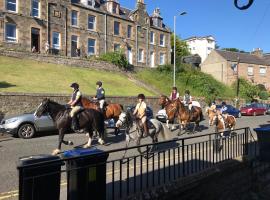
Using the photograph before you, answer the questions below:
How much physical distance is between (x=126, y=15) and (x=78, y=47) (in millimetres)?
11537

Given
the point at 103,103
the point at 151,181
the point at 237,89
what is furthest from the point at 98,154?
the point at 237,89

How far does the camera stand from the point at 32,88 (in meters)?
28.7

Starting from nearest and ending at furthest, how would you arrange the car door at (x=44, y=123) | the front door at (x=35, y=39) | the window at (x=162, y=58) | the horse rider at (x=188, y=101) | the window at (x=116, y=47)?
the car door at (x=44, y=123) → the horse rider at (x=188, y=101) → the front door at (x=35, y=39) → the window at (x=116, y=47) → the window at (x=162, y=58)

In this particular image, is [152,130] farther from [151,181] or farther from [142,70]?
[142,70]

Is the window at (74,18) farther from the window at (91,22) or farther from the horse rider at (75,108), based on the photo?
the horse rider at (75,108)

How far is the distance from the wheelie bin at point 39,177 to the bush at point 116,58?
1524 inches

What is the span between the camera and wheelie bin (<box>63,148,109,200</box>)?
6.07m

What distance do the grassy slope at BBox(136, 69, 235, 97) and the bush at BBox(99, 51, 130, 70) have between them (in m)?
2.53

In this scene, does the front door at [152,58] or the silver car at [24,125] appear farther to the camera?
the front door at [152,58]

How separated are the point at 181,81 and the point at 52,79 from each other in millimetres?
20833

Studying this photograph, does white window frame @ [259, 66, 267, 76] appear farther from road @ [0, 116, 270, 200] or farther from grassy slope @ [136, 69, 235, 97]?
road @ [0, 116, 270, 200]

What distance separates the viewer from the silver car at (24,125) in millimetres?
16094

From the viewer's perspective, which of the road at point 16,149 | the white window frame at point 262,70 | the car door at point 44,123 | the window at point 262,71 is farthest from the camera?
the window at point 262,71

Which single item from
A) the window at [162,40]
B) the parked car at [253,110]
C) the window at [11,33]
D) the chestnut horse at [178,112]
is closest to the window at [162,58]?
the window at [162,40]
